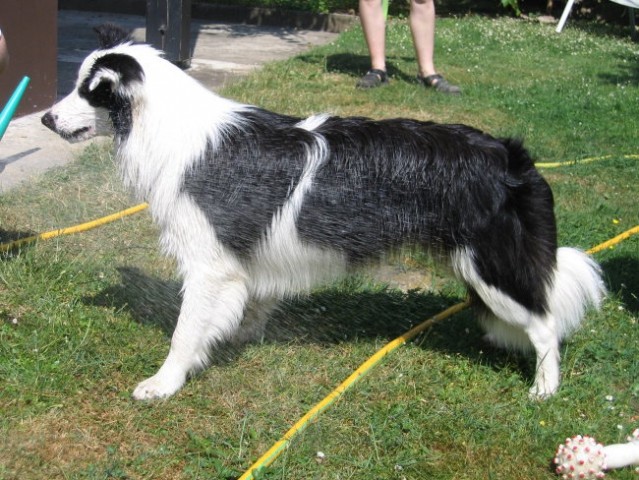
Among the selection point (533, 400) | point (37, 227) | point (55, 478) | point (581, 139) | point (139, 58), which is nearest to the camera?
point (55, 478)

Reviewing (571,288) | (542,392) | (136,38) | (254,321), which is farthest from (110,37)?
(136,38)

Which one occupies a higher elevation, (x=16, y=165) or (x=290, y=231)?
(x=290, y=231)

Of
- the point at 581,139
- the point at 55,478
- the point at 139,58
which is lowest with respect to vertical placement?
the point at 55,478

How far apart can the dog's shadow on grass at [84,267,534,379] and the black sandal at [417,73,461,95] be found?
14.4 ft

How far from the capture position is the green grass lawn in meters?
3.32

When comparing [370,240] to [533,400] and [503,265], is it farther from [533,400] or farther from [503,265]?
[533,400]

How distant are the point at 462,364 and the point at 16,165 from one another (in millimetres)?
3682

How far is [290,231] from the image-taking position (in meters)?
3.56

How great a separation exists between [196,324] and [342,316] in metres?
1.11

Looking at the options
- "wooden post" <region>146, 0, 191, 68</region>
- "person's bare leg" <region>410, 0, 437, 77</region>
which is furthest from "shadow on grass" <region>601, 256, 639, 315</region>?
"wooden post" <region>146, 0, 191, 68</region>

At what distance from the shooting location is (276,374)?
12.8 feet

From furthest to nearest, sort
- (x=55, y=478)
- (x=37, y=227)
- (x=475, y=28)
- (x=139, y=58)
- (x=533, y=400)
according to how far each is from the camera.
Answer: (x=475, y=28)
(x=37, y=227)
(x=533, y=400)
(x=139, y=58)
(x=55, y=478)

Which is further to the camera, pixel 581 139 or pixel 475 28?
pixel 475 28

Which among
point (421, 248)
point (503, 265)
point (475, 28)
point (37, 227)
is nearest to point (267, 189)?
point (421, 248)
